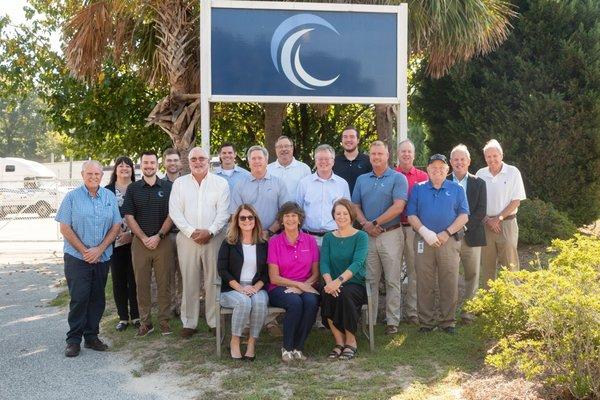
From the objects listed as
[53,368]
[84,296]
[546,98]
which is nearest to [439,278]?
[84,296]

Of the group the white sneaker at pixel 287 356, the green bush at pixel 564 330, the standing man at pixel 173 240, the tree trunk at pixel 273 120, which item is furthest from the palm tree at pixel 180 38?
the green bush at pixel 564 330

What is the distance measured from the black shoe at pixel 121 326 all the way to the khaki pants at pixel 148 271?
1.18 feet

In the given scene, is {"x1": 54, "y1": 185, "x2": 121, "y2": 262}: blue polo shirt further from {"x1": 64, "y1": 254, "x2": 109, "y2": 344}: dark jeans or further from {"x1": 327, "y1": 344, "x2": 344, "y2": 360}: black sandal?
{"x1": 327, "y1": 344, "x2": 344, "y2": 360}: black sandal

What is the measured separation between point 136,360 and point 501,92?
8174mm

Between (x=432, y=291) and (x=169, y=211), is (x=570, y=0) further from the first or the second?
(x=169, y=211)

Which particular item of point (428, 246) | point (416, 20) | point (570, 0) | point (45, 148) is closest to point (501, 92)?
point (570, 0)

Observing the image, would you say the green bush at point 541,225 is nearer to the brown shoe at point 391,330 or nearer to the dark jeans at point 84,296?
the brown shoe at point 391,330

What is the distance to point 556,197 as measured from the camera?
37.2 ft

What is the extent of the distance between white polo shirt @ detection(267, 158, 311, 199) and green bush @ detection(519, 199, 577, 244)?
212 inches

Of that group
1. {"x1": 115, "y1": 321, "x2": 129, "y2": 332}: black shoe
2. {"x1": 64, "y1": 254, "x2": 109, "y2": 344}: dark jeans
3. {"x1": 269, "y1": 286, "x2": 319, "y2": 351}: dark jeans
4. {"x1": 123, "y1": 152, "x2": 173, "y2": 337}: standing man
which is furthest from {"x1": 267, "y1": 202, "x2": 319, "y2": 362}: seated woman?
{"x1": 115, "y1": 321, "x2": 129, "y2": 332}: black shoe

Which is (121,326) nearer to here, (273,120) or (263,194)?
(263,194)

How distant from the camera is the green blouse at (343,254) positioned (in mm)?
5559

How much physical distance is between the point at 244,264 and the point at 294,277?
46cm

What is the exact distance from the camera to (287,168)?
648 cm
